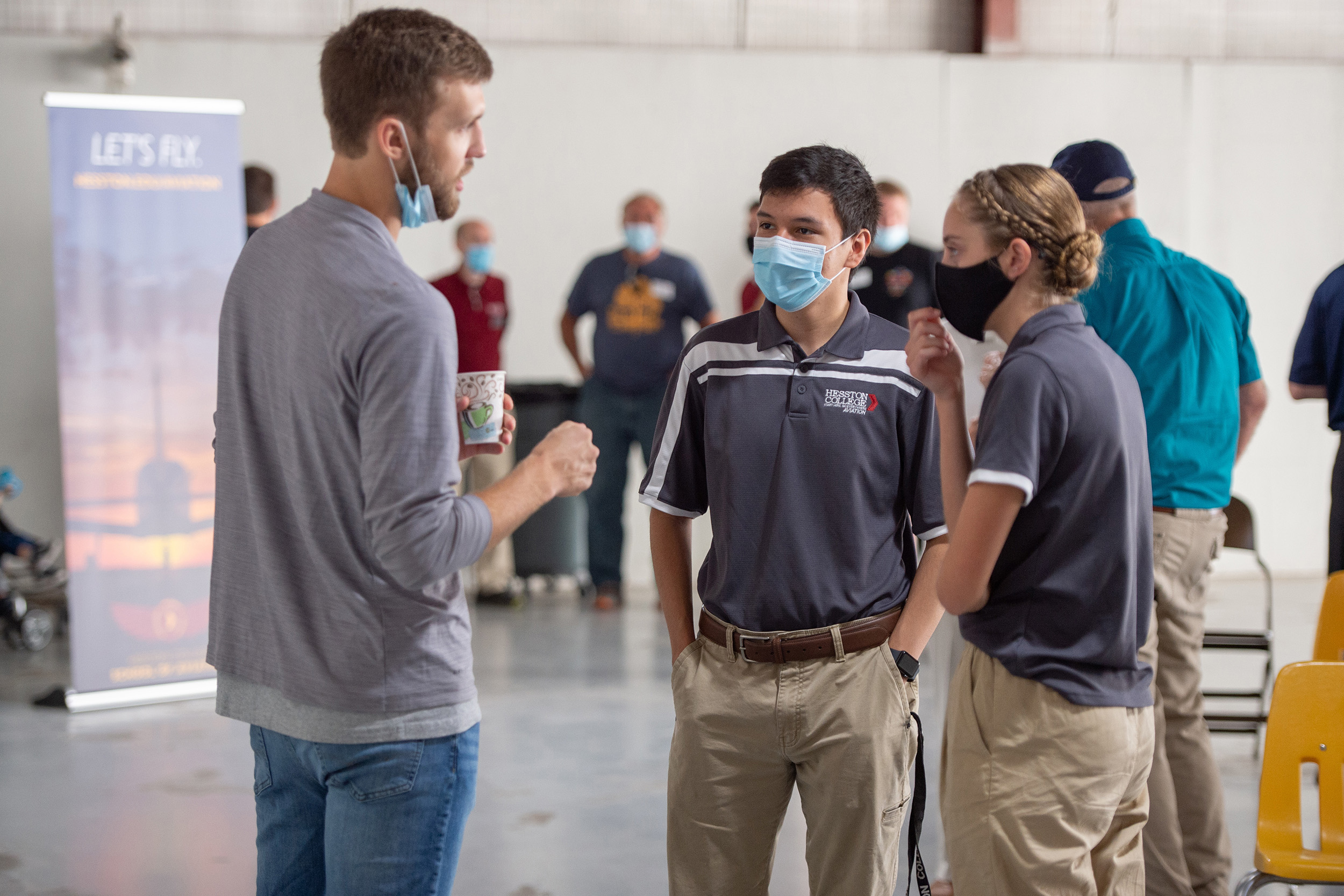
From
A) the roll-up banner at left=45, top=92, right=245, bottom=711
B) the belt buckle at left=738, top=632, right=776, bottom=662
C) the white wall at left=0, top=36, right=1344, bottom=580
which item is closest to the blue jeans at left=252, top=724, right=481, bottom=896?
the belt buckle at left=738, top=632, right=776, bottom=662

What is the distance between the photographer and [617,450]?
608 centimetres

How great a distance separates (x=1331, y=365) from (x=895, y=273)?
2.69m

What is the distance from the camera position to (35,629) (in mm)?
Answer: 5188

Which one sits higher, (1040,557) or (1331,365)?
(1331,365)

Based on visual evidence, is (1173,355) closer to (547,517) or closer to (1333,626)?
(1333,626)

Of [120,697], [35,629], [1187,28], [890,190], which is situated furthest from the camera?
[1187,28]

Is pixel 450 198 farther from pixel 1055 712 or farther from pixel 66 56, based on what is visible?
pixel 66 56

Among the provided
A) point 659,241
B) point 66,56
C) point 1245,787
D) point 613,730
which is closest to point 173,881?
point 613,730

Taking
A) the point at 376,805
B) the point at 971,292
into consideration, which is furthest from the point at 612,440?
the point at 376,805

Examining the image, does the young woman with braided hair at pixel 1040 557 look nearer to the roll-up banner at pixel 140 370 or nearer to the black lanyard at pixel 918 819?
the black lanyard at pixel 918 819

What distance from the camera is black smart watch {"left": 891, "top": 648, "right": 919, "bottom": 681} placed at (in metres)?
1.79

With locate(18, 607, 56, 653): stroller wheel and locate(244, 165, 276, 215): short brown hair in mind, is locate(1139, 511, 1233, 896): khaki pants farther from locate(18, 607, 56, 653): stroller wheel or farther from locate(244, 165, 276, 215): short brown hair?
locate(18, 607, 56, 653): stroller wheel

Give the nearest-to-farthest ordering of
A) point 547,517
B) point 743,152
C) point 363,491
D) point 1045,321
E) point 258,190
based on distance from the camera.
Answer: point 363,491 → point 1045,321 → point 258,190 → point 547,517 → point 743,152

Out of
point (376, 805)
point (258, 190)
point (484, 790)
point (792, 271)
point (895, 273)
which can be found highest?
point (258, 190)
